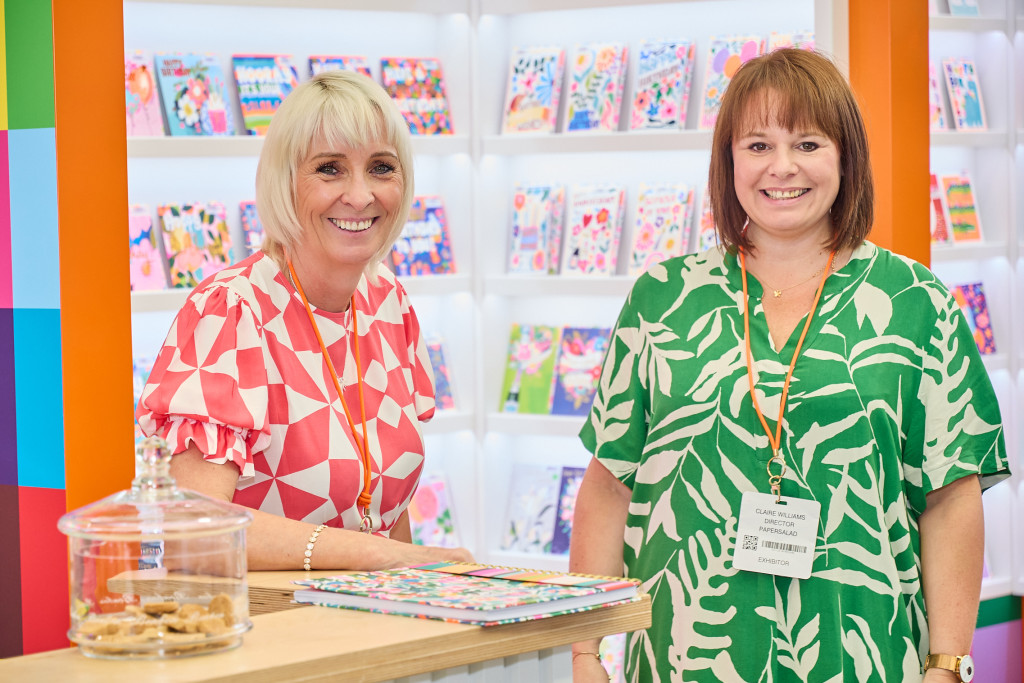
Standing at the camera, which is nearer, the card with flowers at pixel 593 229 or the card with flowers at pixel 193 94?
the card with flowers at pixel 193 94

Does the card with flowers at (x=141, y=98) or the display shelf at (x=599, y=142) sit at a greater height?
the card with flowers at (x=141, y=98)

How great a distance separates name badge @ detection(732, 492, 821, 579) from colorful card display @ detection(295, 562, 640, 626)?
563 mm

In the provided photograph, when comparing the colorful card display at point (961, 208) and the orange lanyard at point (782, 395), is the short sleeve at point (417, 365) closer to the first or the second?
the orange lanyard at point (782, 395)

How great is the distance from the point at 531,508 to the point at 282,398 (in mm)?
2841

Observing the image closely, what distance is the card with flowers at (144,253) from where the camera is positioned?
3842 mm

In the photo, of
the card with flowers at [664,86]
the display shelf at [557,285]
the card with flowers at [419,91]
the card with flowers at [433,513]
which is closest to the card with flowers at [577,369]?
the display shelf at [557,285]

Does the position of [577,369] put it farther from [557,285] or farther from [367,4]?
[367,4]

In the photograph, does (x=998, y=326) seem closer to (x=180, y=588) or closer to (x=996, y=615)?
(x=996, y=615)

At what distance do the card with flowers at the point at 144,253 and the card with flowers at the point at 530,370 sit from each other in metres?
1.39

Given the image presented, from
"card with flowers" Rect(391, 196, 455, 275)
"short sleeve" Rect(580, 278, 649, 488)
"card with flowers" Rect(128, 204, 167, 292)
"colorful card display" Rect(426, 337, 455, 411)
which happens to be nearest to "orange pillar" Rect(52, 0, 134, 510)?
"short sleeve" Rect(580, 278, 649, 488)

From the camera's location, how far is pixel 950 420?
196 centimetres

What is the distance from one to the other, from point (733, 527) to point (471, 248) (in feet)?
8.94

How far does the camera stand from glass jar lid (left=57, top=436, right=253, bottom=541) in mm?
1218

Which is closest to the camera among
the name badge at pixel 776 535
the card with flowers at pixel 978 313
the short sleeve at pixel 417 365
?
the name badge at pixel 776 535
